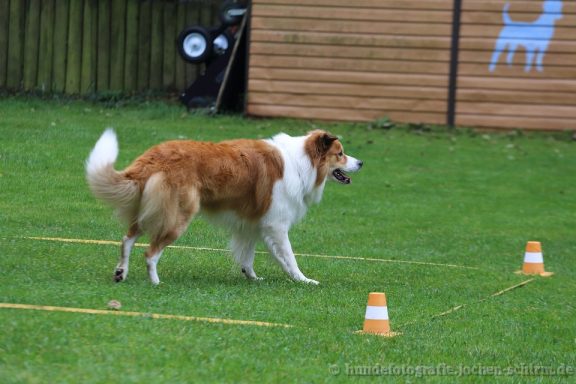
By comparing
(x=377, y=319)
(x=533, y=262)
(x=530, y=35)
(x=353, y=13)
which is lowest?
(x=533, y=262)

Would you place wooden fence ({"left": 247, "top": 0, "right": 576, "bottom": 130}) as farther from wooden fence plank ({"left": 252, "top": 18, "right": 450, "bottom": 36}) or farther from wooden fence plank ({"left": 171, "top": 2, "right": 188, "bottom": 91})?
wooden fence plank ({"left": 171, "top": 2, "right": 188, "bottom": 91})

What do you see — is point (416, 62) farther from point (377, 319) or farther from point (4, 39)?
point (377, 319)

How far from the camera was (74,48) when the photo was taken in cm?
2377

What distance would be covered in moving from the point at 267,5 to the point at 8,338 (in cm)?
1704

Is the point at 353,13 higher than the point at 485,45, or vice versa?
Answer: the point at 353,13

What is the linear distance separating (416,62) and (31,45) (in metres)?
8.69

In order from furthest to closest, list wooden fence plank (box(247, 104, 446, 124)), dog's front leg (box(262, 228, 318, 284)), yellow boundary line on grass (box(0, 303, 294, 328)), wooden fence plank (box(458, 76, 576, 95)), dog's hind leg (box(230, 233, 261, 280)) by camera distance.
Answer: wooden fence plank (box(247, 104, 446, 124))
wooden fence plank (box(458, 76, 576, 95))
dog's hind leg (box(230, 233, 261, 280))
dog's front leg (box(262, 228, 318, 284))
yellow boundary line on grass (box(0, 303, 294, 328))

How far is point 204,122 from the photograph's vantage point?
21750 mm

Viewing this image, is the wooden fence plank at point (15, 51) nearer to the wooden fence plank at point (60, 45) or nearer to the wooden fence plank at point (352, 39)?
the wooden fence plank at point (60, 45)

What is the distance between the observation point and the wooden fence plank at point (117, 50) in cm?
2408

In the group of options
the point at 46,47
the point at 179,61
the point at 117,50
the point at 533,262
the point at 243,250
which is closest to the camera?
the point at 243,250

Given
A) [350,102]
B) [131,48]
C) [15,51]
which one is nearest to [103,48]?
[131,48]

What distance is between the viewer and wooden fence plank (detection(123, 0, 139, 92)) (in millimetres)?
24203

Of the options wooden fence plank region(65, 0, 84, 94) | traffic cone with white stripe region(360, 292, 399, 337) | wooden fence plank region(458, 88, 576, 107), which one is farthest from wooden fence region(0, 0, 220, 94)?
traffic cone with white stripe region(360, 292, 399, 337)
